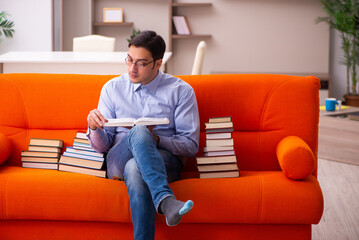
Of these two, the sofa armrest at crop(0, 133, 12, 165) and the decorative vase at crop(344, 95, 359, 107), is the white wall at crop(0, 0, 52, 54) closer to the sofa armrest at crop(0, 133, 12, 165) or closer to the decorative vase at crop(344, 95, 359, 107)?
the decorative vase at crop(344, 95, 359, 107)

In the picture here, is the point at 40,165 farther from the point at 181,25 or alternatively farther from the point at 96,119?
the point at 181,25

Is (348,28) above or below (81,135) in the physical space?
above

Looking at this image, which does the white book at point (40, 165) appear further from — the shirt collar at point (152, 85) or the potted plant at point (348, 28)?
the potted plant at point (348, 28)

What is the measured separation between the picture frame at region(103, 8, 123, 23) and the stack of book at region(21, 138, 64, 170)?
4418mm

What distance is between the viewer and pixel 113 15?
21.8 feet

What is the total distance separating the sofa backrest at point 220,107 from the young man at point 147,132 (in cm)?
22

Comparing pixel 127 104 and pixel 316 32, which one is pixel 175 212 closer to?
pixel 127 104

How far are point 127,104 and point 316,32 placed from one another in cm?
488

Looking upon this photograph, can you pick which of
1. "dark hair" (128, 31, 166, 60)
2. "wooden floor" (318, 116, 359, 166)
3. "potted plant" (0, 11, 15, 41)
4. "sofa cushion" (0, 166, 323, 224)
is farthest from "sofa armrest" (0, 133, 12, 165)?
"potted plant" (0, 11, 15, 41)

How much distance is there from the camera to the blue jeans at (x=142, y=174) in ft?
6.36

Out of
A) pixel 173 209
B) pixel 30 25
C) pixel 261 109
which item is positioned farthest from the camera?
pixel 30 25

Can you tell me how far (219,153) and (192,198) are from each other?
288mm

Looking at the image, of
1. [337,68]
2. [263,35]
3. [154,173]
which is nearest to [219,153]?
[154,173]

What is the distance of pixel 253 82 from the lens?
2.60m
